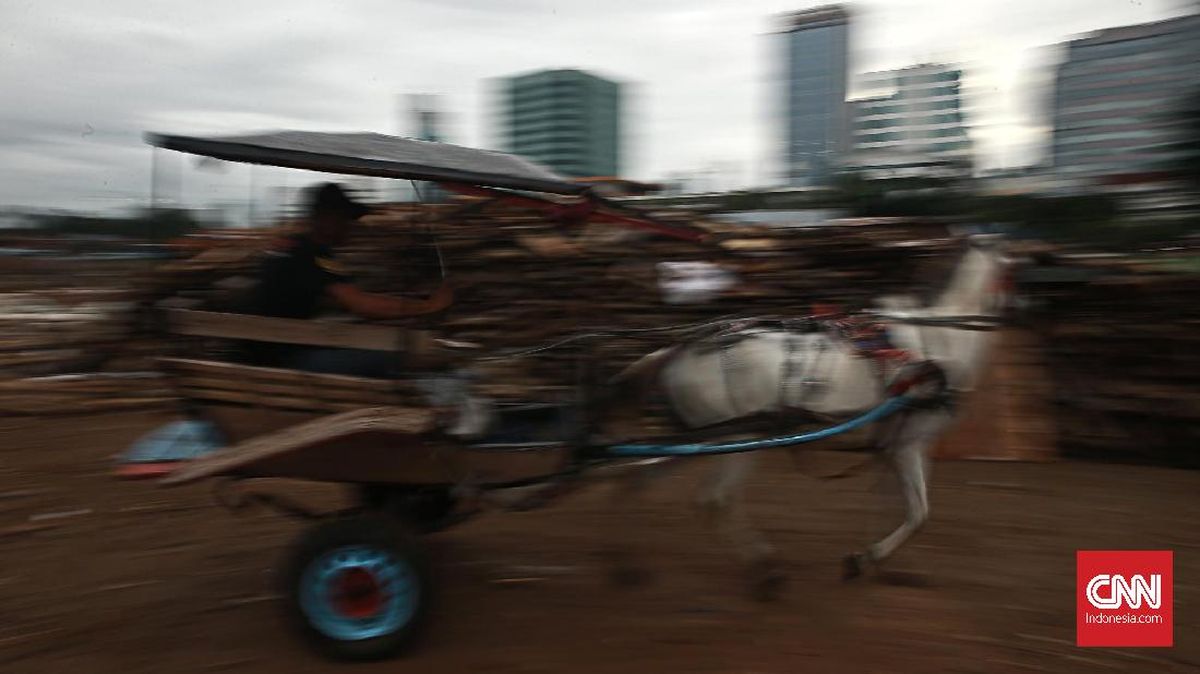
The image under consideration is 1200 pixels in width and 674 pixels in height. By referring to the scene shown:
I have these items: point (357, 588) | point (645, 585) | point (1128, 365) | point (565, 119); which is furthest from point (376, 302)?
point (565, 119)

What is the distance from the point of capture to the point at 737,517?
3.82 meters

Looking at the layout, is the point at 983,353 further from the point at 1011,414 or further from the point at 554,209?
the point at 1011,414

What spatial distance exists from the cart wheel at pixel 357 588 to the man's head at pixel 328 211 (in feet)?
3.74

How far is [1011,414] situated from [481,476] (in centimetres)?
452

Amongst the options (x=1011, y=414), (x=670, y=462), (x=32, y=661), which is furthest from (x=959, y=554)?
(x=32, y=661)

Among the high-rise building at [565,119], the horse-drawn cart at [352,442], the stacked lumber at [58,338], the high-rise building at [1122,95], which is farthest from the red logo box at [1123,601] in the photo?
the stacked lumber at [58,338]

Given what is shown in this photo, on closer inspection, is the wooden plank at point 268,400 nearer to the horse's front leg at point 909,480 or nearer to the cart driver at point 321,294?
the cart driver at point 321,294

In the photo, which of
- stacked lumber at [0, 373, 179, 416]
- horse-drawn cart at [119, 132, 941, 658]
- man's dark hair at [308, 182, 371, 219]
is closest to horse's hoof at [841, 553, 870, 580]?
horse-drawn cart at [119, 132, 941, 658]

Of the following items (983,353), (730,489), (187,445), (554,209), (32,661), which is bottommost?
(32,661)

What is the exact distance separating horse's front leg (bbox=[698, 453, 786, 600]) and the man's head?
192 cm

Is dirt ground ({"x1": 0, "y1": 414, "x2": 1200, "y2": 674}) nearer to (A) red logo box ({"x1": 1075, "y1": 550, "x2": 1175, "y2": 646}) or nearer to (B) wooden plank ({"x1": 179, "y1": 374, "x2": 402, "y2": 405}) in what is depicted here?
(A) red logo box ({"x1": 1075, "y1": 550, "x2": 1175, "y2": 646})

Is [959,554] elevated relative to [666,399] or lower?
lower

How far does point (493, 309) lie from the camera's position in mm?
7027

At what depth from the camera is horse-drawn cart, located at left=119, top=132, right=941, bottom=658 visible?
290 cm
